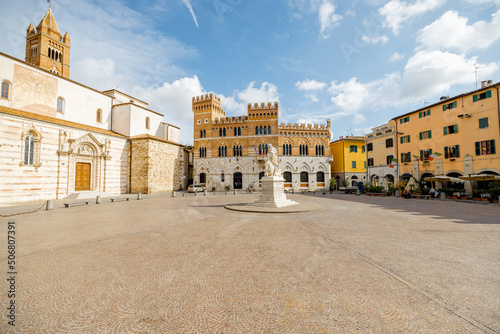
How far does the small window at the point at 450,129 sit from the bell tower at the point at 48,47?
56559mm

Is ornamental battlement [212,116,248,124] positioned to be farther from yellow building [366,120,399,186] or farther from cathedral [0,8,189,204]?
yellow building [366,120,399,186]

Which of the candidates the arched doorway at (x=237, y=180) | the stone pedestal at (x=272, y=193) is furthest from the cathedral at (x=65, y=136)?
the stone pedestal at (x=272, y=193)

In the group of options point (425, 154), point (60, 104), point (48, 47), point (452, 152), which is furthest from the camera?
point (48, 47)

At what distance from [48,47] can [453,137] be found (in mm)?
59049

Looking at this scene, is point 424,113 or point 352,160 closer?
point 424,113

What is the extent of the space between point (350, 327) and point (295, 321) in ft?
2.24

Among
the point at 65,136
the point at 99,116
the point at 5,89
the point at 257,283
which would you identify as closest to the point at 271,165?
the point at 257,283

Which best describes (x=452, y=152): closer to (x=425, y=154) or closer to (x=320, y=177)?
(x=425, y=154)

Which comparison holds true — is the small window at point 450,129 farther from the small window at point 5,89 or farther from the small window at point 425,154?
the small window at point 5,89

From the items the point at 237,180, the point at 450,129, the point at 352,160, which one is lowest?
the point at 237,180

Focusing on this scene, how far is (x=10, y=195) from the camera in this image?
1861 cm

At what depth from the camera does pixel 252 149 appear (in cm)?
3816

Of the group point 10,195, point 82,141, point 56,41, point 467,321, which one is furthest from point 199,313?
point 56,41

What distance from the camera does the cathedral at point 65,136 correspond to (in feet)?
63.8
